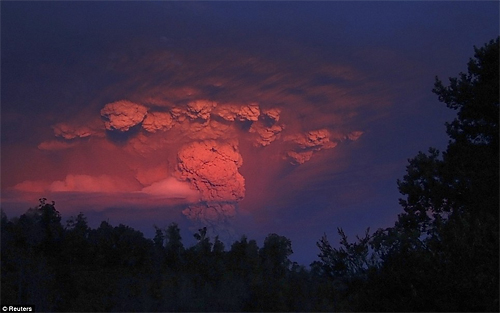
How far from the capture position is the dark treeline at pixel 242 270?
8703 millimetres

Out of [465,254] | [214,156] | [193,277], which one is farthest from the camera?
[214,156]

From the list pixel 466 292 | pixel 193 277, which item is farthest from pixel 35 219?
pixel 466 292

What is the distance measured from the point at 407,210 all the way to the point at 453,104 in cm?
323

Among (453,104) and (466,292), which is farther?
(453,104)

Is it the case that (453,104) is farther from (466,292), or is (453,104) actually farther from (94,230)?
(94,230)

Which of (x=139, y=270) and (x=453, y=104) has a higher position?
(x=453, y=104)

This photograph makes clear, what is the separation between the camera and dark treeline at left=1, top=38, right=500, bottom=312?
343 inches

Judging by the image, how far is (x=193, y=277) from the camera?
9.77m

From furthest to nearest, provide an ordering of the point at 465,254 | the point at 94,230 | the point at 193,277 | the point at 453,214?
the point at 453,214 → the point at 94,230 → the point at 465,254 → the point at 193,277

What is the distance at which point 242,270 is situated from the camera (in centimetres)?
1023

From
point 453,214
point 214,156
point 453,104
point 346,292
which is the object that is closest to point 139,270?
point 346,292

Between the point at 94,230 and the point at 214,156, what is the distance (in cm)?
1129

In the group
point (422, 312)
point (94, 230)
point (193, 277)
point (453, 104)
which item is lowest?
point (422, 312)

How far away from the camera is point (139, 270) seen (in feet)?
32.4
